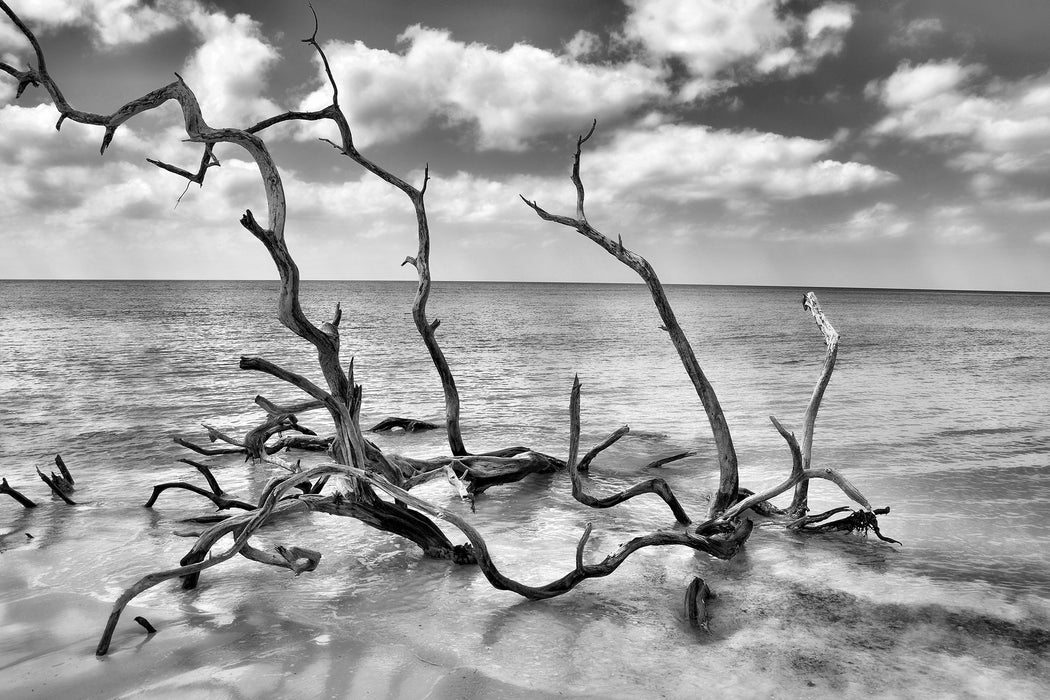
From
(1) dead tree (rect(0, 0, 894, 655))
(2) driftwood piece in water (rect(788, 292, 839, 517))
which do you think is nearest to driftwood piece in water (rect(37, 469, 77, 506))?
(1) dead tree (rect(0, 0, 894, 655))

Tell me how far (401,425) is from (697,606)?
27.2ft

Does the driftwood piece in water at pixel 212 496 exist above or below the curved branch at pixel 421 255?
below

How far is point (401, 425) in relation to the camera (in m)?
12.4

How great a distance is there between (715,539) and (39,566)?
605cm

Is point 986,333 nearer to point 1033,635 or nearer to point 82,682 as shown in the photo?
point 1033,635

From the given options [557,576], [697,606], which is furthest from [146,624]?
[697,606]

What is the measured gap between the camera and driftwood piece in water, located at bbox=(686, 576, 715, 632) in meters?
4.87

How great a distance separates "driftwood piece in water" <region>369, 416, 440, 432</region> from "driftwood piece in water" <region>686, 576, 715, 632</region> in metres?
7.97

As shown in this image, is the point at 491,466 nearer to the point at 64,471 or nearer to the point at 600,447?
the point at 600,447

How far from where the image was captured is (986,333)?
142 ft

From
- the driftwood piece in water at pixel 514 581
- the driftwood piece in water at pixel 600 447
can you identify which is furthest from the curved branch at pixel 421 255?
the driftwood piece in water at pixel 514 581

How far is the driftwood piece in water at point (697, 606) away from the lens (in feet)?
16.0

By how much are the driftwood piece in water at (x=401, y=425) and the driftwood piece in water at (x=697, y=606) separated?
7969mm

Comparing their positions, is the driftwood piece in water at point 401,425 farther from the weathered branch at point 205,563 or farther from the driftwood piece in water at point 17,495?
the weathered branch at point 205,563
